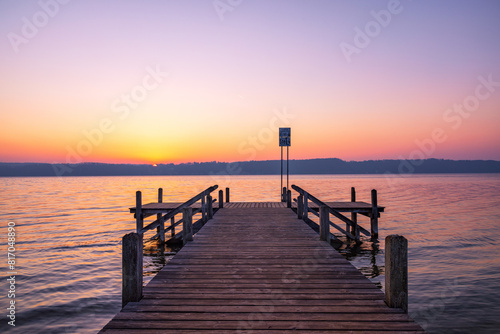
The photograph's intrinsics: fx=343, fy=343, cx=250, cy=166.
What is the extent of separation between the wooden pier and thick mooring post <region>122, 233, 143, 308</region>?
31 mm

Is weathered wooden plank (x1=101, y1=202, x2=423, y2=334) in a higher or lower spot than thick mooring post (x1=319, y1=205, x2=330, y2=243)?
lower

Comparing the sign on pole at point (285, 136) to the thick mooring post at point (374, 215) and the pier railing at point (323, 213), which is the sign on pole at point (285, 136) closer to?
the pier railing at point (323, 213)

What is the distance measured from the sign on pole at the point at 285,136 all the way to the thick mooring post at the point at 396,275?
733 inches

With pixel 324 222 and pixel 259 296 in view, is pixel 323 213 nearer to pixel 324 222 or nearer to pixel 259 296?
pixel 324 222

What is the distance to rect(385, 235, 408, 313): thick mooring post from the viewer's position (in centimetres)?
475

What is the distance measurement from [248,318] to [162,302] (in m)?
1.36

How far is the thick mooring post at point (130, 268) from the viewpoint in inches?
195

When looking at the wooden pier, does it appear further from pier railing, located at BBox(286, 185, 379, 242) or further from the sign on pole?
the sign on pole

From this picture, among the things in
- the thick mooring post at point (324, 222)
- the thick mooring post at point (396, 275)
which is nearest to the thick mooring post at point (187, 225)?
the thick mooring post at point (324, 222)

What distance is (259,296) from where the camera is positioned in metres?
5.24

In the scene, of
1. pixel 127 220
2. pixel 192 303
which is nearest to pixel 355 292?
pixel 192 303

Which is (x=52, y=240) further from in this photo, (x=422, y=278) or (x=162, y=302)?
(x=422, y=278)

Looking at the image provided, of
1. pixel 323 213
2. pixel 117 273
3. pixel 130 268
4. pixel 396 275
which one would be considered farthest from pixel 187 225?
pixel 396 275

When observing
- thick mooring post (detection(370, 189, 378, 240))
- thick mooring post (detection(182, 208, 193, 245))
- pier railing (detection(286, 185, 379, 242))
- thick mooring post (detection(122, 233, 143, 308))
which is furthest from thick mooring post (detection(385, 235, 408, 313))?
thick mooring post (detection(370, 189, 378, 240))
